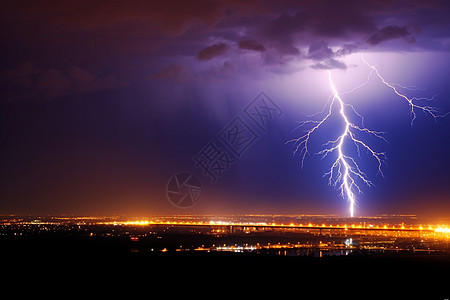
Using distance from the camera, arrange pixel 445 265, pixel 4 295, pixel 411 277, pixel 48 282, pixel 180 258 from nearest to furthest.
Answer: pixel 4 295
pixel 48 282
pixel 411 277
pixel 445 265
pixel 180 258

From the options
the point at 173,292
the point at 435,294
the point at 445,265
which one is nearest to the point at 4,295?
the point at 173,292

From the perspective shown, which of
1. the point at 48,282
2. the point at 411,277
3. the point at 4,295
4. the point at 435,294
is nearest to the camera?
the point at 4,295

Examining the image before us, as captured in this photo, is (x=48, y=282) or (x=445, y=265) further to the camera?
(x=445, y=265)

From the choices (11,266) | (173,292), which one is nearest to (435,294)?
(173,292)

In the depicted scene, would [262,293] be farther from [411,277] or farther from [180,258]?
[180,258]

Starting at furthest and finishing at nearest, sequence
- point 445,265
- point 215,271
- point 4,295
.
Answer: point 445,265 < point 215,271 < point 4,295

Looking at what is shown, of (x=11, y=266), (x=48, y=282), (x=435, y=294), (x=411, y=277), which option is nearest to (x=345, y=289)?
(x=435, y=294)

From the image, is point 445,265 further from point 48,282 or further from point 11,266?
point 11,266

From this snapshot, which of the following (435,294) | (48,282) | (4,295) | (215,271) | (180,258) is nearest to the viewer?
(4,295)

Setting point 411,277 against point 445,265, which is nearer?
point 411,277
